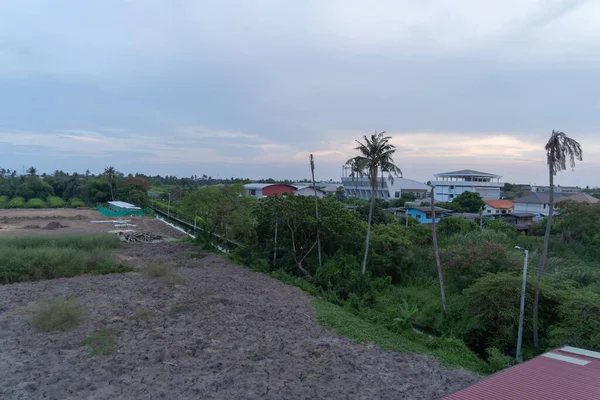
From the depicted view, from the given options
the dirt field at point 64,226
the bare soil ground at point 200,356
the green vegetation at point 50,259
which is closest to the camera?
the bare soil ground at point 200,356

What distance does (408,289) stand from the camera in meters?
12.8

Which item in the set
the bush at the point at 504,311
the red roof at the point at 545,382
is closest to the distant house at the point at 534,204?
the bush at the point at 504,311

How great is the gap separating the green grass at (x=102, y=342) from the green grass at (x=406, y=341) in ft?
Answer: 15.2

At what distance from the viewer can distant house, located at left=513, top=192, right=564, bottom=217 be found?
37.5 meters

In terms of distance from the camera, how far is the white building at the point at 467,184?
168ft

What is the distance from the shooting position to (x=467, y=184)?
166 feet

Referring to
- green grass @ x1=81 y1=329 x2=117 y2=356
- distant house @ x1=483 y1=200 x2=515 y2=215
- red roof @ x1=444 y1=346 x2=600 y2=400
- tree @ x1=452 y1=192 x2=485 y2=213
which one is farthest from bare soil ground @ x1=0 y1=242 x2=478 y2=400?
distant house @ x1=483 y1=200 x2=515 y2=215

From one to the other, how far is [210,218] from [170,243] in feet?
12.5

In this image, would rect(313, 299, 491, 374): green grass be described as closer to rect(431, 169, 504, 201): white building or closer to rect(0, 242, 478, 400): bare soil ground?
rect(0, 242, 478, 400): bare soil ground

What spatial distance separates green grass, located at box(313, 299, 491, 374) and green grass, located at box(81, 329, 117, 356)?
4639mm

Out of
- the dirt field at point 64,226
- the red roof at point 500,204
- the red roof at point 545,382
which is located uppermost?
the red roof at point 500,204

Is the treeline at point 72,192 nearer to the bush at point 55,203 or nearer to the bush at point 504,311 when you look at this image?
the bush at point 55,203

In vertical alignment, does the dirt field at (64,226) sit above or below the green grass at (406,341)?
above

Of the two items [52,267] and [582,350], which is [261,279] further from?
[582,350]
